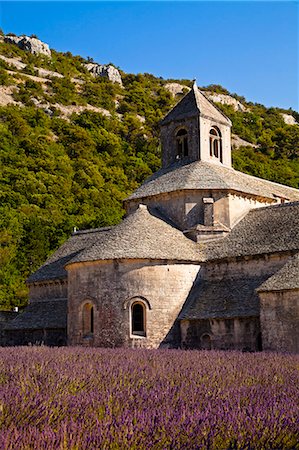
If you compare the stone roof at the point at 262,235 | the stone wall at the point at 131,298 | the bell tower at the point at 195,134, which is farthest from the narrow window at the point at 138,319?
the bell tower at the point at 195,134

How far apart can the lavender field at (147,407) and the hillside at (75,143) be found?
132 feet

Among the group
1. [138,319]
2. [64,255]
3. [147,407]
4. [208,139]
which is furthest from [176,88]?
[147,407]

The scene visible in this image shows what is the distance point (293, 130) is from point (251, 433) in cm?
8733

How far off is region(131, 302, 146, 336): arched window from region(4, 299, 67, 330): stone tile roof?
5812 millimetres

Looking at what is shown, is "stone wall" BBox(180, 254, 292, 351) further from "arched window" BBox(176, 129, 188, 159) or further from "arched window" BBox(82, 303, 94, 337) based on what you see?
"arched window" BBox(176, 129, 188, 159)

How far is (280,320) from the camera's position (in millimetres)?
23047

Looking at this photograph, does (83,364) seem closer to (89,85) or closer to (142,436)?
(142,436)

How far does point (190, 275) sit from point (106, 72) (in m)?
92.0

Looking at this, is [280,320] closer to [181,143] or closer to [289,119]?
[181,143]

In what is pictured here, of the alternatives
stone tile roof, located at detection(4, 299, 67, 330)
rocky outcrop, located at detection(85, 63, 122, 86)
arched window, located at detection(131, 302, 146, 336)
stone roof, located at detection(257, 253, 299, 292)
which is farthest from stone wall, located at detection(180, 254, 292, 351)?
rocky outcrop, located at detection(85, 63, 122, 86)

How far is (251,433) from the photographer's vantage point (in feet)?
21.5

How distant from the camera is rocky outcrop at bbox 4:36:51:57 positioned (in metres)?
113

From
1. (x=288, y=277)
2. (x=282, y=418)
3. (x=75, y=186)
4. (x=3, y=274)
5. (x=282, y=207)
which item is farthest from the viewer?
(x=75, y=186)

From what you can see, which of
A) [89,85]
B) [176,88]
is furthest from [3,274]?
[176,88]
